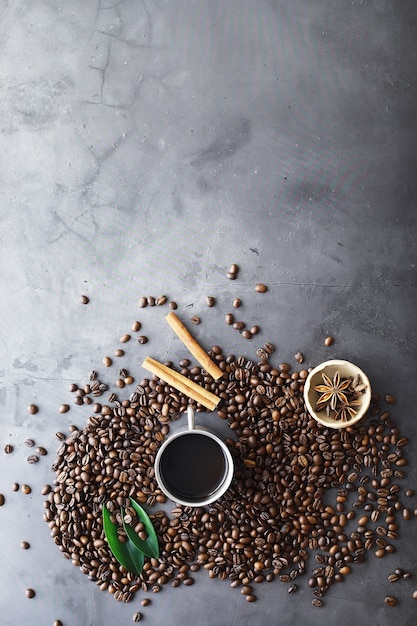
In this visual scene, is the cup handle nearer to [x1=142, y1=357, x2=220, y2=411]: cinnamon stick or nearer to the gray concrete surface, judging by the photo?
[x1=142, y1=357, x2=220, y2=411]: cinnamon stick

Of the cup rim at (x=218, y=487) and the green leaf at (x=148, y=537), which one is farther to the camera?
the green leaf at (x=148, y=537)

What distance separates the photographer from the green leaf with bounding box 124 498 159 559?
1729 millimetres

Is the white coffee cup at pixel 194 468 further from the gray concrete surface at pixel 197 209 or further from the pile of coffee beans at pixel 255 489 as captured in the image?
the gray concrete surface at pixel 197 209

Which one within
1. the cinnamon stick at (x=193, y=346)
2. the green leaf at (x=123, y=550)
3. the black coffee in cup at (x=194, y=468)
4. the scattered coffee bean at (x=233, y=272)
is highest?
the scattered coffee bean at (x=233, y=272)

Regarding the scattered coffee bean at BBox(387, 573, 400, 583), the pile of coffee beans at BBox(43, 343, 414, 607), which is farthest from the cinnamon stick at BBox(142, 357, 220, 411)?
the scattered coffee bean at BBox(387, 573, 400, 583)

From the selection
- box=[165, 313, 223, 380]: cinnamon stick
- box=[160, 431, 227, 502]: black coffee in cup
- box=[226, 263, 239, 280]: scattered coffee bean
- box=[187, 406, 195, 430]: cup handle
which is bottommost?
box=[160, 431, 227, 502]: black coffee in cup

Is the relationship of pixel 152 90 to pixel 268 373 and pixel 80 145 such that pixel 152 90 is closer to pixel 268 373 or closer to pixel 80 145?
pixel 80 145

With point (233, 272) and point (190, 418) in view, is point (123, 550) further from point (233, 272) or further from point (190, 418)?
point (233, 272)

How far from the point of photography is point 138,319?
70.0 inches

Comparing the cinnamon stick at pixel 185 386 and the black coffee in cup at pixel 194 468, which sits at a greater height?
the cinnamon stick at pixel 185 386

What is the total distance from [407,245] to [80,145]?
0.85m

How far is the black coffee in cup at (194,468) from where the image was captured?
1652mm

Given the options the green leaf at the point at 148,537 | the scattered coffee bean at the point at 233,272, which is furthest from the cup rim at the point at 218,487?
the scattered coffee bean at the point at 233,272

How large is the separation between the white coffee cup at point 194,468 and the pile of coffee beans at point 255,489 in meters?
0.08
